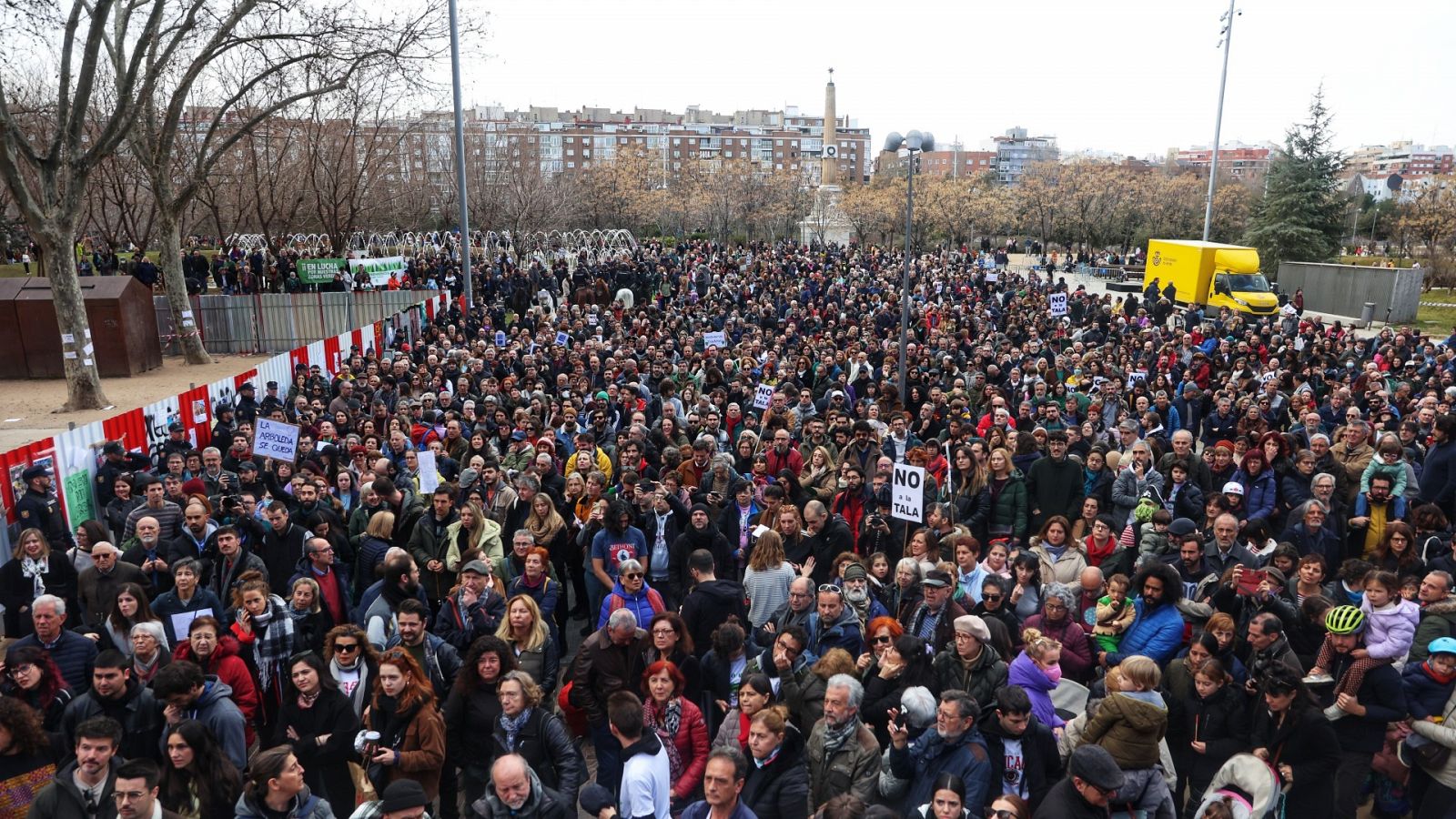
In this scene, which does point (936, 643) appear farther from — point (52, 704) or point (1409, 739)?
point (52, 704)

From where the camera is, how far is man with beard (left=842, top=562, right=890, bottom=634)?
235 inches

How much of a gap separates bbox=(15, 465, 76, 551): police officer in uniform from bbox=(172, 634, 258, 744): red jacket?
13.2 feet

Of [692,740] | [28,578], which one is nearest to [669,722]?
[692,740]

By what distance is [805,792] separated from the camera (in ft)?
14.7

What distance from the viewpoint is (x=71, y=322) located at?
18234mm

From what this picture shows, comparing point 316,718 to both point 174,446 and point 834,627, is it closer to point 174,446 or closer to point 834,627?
point 834,627

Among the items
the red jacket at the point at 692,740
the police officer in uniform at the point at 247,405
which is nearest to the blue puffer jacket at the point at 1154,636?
the red jacket at the point at 692,740

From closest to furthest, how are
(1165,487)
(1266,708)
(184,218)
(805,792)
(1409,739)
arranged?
(805,792) < (1266,708) < (1409,739) < (1165,487) < (184,218)

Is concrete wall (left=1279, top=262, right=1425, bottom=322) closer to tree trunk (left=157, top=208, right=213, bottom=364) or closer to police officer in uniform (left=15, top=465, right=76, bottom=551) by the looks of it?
tree trunk (left=157, top=208, right=213, bottom=364)

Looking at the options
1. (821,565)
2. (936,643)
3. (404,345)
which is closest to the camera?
(936,643)

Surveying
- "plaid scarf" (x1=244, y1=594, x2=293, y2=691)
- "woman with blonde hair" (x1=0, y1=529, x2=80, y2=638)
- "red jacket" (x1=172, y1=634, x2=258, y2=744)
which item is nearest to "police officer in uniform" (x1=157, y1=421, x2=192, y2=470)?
"woman with blonde hair" (x1=0, y1=529, x2=80, y2=638)

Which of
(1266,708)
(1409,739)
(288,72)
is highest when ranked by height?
(288,72)

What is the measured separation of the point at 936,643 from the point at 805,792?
→ 1.55 m

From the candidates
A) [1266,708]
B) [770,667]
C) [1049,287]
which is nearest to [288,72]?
[1049,287]
